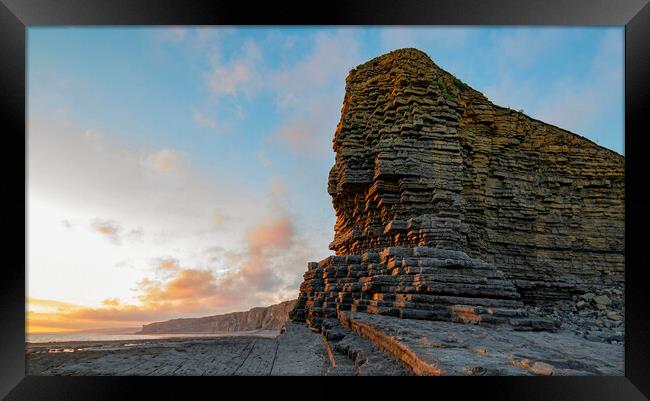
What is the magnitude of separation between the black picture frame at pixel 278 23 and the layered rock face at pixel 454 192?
7506 millimetres

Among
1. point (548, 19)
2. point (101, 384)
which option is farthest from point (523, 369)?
point (101, 384)

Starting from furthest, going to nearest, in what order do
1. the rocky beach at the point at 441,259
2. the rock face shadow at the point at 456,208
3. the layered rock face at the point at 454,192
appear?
1. the layered rock face at the point at 454,192
2. the rock face shadow at the point at 456,208
3. the rocky beach at the point at 441,259

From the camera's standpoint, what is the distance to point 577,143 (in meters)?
23.8

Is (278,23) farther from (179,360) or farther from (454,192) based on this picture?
(454,192)

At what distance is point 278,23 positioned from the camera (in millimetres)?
6902

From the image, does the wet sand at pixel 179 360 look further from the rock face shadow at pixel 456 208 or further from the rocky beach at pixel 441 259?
the rock face shadow at pixel 456 208

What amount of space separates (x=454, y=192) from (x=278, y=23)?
43.2 feet

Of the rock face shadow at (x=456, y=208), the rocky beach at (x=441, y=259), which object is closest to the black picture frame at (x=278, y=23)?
the rocky beach at (x=441, y=259)

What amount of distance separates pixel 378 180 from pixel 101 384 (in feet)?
47.7

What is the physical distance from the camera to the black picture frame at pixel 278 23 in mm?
6168

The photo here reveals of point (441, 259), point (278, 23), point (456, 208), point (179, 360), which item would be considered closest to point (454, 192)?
point (456, 208)

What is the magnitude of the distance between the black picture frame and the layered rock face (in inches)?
296

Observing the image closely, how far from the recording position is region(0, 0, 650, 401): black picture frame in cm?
617

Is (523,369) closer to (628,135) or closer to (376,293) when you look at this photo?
(628,135)
